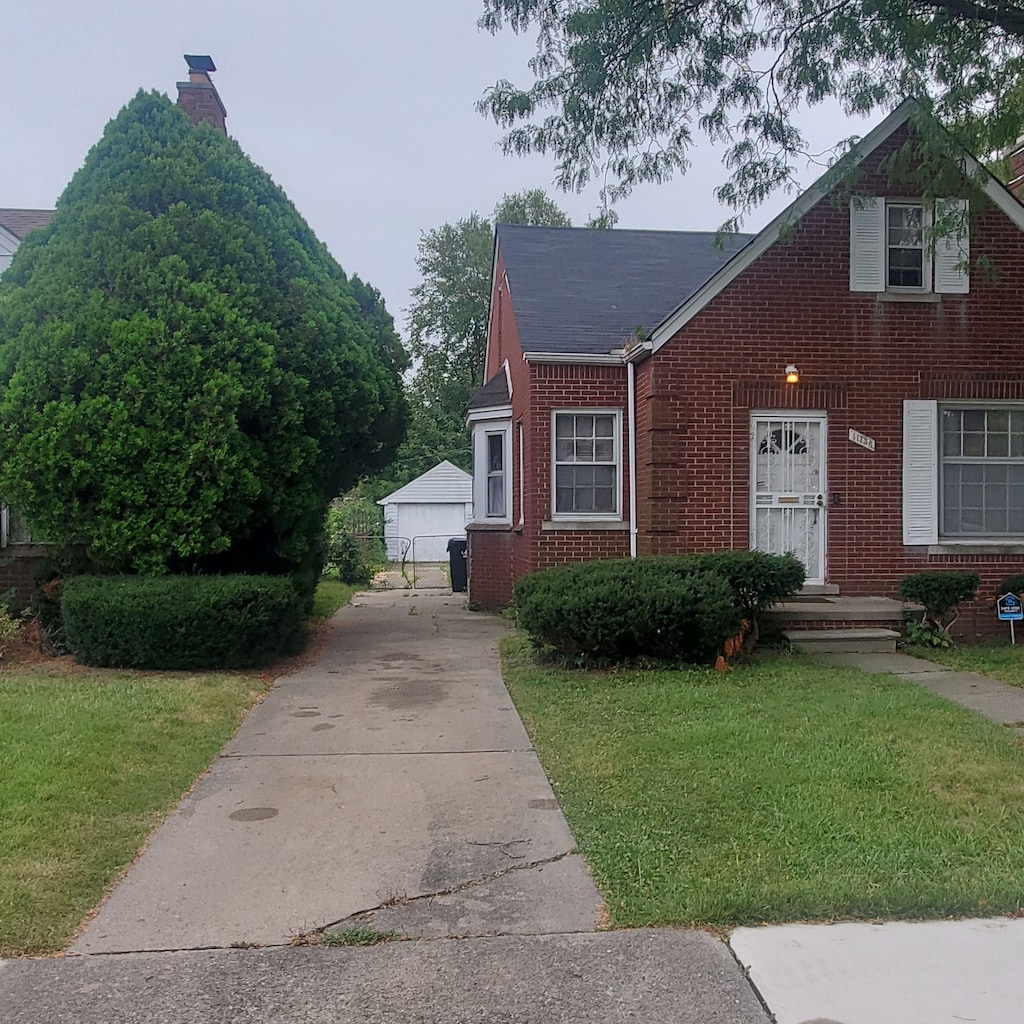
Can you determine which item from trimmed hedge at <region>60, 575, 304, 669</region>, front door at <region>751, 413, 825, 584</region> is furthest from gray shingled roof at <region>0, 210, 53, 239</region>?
front door at <region>751, 413, 825, 584</region>

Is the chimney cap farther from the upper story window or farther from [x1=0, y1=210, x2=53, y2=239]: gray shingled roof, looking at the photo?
the upper story window

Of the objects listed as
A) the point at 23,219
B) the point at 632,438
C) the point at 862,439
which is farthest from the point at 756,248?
the point at 23,219

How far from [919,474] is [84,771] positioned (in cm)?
950

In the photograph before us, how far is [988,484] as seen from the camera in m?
11.6

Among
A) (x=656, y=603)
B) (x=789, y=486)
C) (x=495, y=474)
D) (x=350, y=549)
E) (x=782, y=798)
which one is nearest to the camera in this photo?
(x=782, y=798)

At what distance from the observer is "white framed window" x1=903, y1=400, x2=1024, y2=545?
1148cm

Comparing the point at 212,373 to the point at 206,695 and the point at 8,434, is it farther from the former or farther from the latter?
the point at 206,695

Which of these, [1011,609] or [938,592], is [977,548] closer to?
[1011,609]

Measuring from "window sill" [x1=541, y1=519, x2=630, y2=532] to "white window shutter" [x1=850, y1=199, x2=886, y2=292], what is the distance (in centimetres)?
414

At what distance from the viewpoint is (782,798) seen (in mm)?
5273

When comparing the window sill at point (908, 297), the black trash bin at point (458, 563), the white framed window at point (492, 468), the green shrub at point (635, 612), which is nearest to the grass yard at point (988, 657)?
the green shrub at point (635, 612)

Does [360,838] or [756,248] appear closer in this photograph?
[360,838]

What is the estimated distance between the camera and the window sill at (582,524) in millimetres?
12797

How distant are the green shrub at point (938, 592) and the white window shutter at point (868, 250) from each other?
11.4 feet
